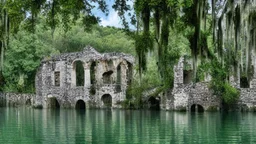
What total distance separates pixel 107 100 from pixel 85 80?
127 inches

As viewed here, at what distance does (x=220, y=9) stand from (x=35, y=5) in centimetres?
585

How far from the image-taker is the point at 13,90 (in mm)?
59688

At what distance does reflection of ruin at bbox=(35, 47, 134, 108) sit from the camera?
48688 mm

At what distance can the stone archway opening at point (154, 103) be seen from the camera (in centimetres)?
4447

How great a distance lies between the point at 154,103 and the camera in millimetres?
44969

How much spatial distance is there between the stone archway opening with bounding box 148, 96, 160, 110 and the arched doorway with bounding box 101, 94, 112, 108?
5.02 meters

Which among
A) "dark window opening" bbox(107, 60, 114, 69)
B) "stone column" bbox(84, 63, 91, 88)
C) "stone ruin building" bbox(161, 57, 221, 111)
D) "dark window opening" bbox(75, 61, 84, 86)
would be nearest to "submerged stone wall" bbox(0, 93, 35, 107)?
"dark window opening" bbox(75, 61, 84, 86)

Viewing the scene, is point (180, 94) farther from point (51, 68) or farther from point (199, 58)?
point (199, 58)

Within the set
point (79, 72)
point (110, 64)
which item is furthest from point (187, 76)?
point (79, 72)

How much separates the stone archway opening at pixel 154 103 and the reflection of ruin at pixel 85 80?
12.0ft

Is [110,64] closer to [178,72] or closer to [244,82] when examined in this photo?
[178,72]

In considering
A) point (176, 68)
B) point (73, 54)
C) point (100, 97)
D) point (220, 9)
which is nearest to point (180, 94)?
point (176, 68)

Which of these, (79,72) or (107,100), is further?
(79,72)

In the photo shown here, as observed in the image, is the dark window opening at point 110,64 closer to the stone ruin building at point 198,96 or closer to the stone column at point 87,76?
the stone column at point 87,76
